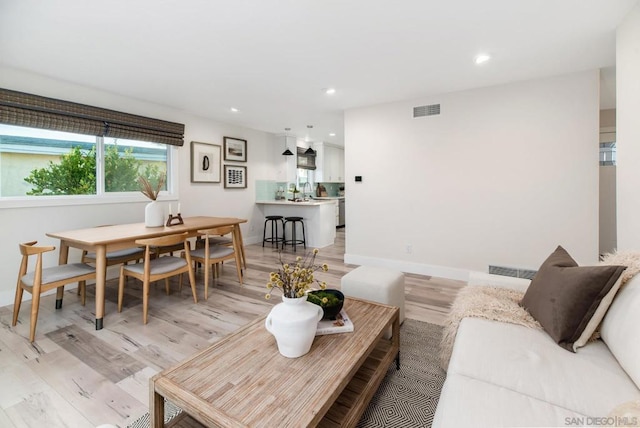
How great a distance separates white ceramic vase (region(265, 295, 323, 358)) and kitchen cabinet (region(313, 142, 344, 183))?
247 inches

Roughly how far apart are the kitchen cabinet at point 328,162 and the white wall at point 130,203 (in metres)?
1.47

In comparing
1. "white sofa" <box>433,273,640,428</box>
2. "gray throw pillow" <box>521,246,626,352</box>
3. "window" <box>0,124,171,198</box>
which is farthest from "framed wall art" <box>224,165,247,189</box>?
"gray throw pillow" <box>521,246,626,352</box>

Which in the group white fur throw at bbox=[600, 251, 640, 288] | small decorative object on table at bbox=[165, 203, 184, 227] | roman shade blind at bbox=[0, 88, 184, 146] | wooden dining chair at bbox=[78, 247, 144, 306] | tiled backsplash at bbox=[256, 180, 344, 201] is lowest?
wooden dining chair at bbox=[78, 247, 144, 306]

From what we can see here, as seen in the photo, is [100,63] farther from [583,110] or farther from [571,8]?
[583,110]

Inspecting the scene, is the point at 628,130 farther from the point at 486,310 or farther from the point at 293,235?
the point at 293,235

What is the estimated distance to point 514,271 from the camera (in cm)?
312

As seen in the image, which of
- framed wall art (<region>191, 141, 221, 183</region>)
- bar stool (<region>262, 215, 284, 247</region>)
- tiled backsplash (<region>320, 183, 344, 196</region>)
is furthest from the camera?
tiled backsplash (<region>320, 183, 344, 196</region>)

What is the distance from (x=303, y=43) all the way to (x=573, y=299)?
2.50 meters

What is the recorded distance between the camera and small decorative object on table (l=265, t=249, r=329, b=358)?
50.6 inches

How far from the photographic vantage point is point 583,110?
2.97 meters

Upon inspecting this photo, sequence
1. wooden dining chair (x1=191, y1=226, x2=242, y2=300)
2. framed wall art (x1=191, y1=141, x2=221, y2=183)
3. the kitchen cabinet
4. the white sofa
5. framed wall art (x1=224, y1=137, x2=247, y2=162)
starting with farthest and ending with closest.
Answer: the kitchen cabinet, framed wall art (x1=224, y1=137, x2=247, y2=162), framed wall art (x1=191, y1=141, x2=221, y2=183), wooden dining chair (x1=191, y1=226, x2=242, y2=300), the white sofa

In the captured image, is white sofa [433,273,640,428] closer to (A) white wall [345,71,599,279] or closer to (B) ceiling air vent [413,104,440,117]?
(A) white wall [345,71,599,279]

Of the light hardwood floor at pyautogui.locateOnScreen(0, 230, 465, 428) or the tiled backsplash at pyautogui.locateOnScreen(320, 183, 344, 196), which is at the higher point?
the tiled backsplash at pyautogui.locateOnScreen(320, 183, 344, 196)

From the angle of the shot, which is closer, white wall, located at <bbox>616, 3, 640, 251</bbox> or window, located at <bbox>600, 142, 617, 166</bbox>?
white wall, located at <bbox>616, 3, 640, 251</bbox>
